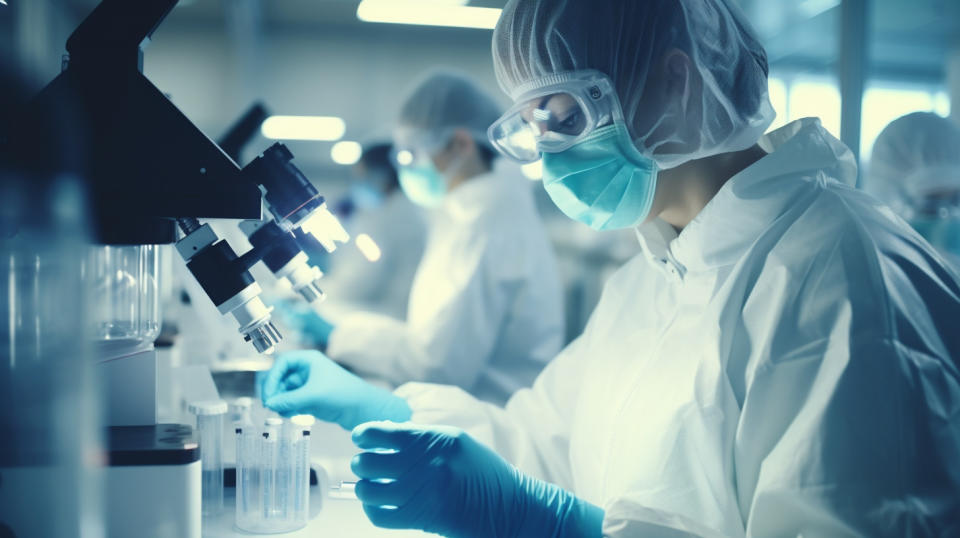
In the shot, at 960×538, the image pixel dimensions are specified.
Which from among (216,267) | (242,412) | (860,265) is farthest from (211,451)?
(860,265)

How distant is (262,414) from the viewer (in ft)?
4.94

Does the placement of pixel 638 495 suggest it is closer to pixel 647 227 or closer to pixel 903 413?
pixel 903 413

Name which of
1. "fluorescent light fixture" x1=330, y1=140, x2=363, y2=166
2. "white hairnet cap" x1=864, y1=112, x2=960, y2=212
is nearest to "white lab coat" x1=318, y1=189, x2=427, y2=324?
"white hairnet cap" x1=864, y1=112, x2=960, y2=212

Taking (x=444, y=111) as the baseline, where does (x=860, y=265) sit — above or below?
below

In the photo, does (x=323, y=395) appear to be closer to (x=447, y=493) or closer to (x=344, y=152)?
(x=447, y=493)

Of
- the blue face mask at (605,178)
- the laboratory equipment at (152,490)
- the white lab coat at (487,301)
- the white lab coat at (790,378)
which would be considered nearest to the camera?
the white lab coat at (790,378)

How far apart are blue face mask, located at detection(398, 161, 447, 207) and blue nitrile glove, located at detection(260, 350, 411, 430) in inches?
48.2

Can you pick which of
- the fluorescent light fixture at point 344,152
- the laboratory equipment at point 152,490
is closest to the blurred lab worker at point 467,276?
the laboratory equipment at point 152,490

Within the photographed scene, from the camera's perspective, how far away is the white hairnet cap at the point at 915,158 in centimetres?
279

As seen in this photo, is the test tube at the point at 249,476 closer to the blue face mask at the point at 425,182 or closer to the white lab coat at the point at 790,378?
the white lab coat at the point at 790,378

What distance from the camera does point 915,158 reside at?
285 cm

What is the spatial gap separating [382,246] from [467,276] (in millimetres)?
1650

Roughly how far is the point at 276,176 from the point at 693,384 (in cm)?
63

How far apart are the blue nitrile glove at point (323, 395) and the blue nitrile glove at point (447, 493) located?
1.34 ft
